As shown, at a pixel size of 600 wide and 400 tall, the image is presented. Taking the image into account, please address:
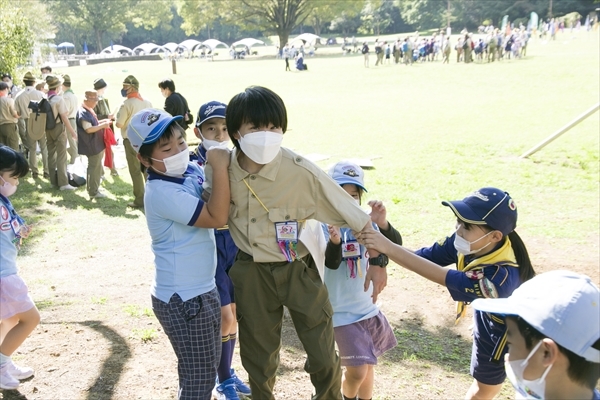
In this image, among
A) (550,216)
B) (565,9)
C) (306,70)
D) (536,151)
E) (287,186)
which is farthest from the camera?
(565,9)

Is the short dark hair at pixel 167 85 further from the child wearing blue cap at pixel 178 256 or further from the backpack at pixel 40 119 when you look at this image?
the child wearing blue cap at pixel 178 256

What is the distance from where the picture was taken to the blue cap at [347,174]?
11.3ft

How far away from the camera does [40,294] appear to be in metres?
6.13

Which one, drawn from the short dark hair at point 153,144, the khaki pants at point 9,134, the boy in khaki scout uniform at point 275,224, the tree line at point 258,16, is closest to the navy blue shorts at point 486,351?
the boy in khaki scout uniform at point 275,224

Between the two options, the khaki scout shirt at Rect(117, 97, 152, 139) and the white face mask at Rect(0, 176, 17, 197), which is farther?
the khaki scout shirt at Rect(117, 97, 152, 139)

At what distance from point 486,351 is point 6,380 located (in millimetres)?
3080

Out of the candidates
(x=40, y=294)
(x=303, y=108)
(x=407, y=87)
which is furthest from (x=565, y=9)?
(x=40, y=294)

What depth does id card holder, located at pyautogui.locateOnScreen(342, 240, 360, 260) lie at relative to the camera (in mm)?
3387

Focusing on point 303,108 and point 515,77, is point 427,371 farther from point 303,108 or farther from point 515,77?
point 515,77

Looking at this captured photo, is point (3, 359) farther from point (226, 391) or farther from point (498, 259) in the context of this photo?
point (498, 259)

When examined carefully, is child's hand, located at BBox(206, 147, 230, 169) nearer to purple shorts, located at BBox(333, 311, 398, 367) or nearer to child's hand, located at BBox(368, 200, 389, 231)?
child's hand, located at BBox(368, 200, 389, 231)

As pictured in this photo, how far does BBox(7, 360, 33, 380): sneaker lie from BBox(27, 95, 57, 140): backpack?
7324mm

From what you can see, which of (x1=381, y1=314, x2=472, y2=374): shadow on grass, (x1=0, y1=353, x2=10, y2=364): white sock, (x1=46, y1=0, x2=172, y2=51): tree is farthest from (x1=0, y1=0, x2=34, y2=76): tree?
(x1=46, y1=0, x2=172, y2=51): tree

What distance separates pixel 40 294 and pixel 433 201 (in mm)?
5837
